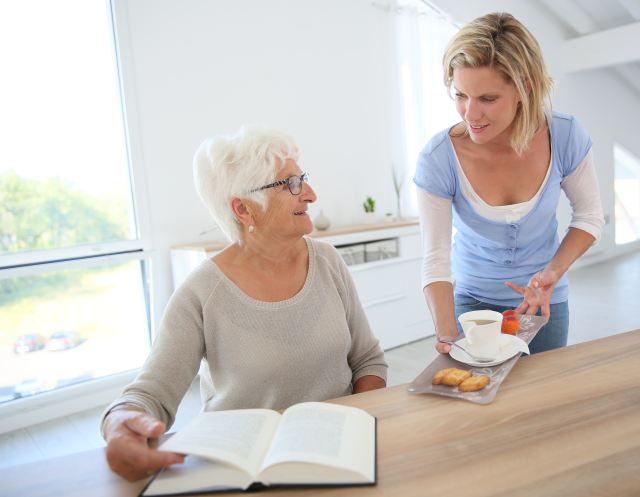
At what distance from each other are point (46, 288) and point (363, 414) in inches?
111

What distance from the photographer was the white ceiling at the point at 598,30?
5.58 metres

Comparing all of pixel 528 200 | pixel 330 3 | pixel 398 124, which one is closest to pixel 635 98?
pixel 398 124

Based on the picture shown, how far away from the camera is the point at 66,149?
3328 millimetres

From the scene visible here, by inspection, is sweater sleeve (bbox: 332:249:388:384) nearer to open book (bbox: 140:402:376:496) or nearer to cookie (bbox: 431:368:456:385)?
cookie (bbox: 431:368:456:385)

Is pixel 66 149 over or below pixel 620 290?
over

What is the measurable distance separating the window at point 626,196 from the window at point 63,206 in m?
6.27

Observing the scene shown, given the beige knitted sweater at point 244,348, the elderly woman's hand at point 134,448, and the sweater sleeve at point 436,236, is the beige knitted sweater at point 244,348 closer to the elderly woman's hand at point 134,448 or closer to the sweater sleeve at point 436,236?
the elderly woman's hand at point 134,448

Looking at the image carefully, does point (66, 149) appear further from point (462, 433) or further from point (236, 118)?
point (462, 433)

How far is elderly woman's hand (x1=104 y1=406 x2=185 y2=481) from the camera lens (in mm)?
895

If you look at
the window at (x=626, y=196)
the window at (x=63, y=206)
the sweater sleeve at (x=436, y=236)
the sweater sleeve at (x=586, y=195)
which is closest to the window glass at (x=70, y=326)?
the window at (x=63, y=206)

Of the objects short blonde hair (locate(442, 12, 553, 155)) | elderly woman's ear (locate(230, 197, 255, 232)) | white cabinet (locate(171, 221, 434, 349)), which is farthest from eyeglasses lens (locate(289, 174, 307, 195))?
white cabinet (locate(171, 221, 434, 349))

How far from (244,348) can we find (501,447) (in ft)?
2.16

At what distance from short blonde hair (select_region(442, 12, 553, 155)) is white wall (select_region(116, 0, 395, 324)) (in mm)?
2526

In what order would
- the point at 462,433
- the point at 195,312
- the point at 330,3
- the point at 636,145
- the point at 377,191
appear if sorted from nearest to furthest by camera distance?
the point at 462,433, the point at 195,312, the point at 330,3, the point at 377,191, the point at 636,145
